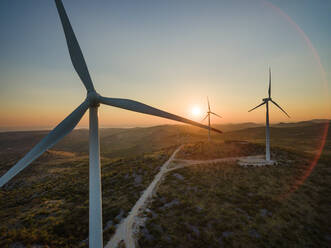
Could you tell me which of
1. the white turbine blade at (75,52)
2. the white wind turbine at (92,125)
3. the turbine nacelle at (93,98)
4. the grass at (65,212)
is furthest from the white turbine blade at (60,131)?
the grass at (65,212)

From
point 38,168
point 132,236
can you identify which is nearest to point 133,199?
point 132,236

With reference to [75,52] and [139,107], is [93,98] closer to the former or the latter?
[139,107]

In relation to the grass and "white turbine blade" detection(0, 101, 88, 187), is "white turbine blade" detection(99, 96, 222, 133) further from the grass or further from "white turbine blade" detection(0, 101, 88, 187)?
the grass

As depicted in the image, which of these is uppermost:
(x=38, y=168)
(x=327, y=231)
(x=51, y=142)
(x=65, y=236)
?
(x=51, y=142)

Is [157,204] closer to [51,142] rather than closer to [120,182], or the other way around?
[120,182]

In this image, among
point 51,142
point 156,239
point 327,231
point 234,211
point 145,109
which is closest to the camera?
point 51,142

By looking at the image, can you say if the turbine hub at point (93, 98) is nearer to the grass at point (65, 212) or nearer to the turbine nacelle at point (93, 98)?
the turbine nacelle at point (93, 98)

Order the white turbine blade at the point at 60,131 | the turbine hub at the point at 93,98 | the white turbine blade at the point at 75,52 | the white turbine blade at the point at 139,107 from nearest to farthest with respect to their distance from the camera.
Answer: the white turbine blade at the point at 60,131
the turbine hub at the point at 93,98
the white turbine blade at the point at 75,52
the white turbine blade at the point at 139,107
